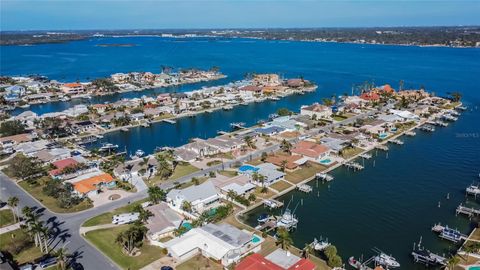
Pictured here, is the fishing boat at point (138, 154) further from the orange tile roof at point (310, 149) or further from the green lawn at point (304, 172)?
the orange tile roof at point (310, 149)

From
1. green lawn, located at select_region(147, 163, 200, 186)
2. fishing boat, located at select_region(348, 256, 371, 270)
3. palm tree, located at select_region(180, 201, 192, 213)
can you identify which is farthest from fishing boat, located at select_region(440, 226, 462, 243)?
green lawn, located at select_region(147, 163, 200, 186)

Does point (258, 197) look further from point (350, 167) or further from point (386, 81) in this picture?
point (386, 81)

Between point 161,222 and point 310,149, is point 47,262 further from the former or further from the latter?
point 310,149

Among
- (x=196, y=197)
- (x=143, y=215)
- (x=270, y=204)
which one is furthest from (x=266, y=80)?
(x=143, y=215)

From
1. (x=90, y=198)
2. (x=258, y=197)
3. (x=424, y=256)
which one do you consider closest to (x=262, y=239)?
(x=258, y=197)

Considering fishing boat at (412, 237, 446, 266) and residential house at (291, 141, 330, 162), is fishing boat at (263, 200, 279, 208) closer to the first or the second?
fishing boat at (412, 237, 446, 266)
